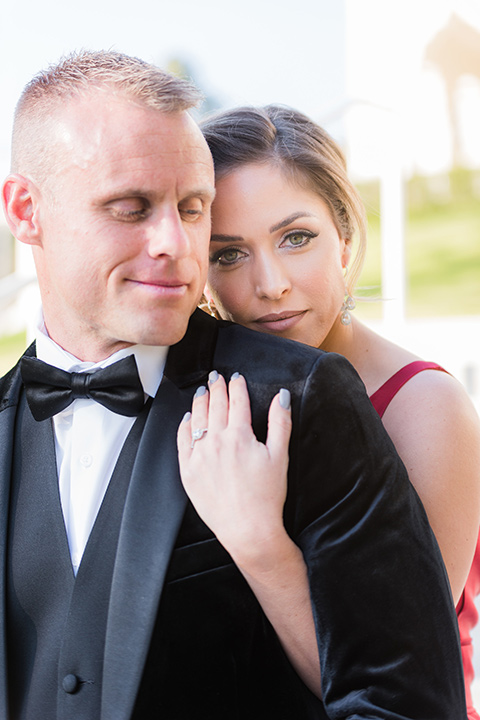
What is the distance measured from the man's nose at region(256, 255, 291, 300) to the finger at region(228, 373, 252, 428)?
1.28ft

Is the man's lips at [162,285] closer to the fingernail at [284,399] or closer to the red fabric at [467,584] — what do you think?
the fingernail at [284,399]

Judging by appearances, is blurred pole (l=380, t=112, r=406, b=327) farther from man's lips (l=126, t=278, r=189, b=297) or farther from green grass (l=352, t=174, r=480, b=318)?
green grass (l=352, t=174, r=480, b=318)

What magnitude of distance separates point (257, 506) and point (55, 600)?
42cm

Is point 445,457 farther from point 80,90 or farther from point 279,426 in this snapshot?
point 80,90

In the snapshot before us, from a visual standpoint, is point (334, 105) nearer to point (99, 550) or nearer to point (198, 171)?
point (198, 171)

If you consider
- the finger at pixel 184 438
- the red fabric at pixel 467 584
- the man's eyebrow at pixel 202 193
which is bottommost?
the red fabric at pixel 467 584

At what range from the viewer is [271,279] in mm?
1815

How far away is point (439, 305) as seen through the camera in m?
21.7

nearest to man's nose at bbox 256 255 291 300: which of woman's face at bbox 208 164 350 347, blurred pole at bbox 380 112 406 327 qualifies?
woman's face at bbox 208 164 350 347

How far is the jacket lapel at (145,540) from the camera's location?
1.30 meters

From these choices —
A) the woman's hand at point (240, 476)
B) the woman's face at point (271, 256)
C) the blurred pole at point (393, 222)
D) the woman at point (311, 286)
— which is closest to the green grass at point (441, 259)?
the blurred pole at point (393, 222)

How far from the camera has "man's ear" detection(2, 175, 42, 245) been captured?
5.05 ft

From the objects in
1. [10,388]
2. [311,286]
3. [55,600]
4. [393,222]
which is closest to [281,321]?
[311,286]

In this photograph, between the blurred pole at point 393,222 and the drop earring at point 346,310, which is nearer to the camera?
the drop earring at point 346,310
